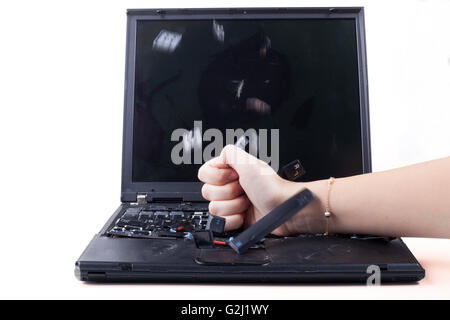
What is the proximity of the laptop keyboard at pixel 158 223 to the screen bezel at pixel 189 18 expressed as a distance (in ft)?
0.36

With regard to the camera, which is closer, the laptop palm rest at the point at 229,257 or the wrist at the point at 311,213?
the laptop palm rest at the point at 229,257

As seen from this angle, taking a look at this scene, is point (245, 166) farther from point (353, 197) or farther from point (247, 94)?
point (247, 94)

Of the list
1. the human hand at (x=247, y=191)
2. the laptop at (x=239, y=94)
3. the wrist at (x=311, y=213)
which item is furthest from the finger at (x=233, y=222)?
the laptop at (x=239, y=94)

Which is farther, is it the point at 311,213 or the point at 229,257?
the point at 311,213

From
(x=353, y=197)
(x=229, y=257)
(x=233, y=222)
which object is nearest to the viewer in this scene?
(x=229, y=257)

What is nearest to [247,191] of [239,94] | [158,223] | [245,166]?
[245,166]

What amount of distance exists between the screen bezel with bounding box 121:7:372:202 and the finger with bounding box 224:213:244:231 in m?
0.24

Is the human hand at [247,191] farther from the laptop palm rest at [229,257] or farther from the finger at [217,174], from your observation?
the laptop palm rest at [229,257]

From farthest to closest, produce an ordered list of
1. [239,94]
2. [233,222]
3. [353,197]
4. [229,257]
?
[239,94] → [233,222] → [353,197] → [229,257]

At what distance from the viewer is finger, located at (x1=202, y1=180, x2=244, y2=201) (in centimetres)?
93

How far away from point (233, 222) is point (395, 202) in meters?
0.30

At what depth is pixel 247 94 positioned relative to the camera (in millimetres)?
1173

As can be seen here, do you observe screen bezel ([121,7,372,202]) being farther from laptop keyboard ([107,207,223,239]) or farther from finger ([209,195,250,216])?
finger ([209,195,250,216])

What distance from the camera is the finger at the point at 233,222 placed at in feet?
2.95
